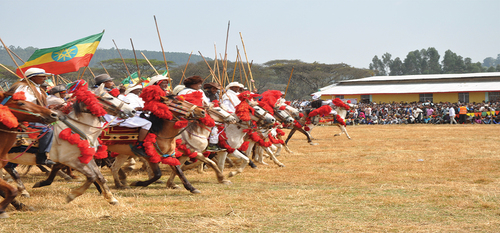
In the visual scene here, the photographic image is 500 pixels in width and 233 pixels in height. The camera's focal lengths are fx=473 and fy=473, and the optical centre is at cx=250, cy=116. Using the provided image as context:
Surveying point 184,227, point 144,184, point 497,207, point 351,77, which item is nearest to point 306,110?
point 144,184

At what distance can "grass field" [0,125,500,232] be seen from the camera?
6281 millimetres

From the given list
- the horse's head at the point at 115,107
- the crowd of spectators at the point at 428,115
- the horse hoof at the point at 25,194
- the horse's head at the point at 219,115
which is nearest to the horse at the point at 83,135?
the horse's head at the point at 115,107

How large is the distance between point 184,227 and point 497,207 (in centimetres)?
473

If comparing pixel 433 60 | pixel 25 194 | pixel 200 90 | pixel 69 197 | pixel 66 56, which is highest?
pixel 433 60

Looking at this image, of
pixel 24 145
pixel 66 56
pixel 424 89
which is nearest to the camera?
pixel 24 145

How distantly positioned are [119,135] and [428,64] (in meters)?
120

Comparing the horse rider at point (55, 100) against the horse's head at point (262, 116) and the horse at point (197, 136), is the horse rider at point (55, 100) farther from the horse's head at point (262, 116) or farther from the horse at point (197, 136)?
the horse's head at point (262, 116)

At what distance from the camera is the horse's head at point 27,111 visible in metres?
6.30

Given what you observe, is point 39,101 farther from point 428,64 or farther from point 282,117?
point 428,64

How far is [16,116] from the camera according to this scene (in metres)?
6.40

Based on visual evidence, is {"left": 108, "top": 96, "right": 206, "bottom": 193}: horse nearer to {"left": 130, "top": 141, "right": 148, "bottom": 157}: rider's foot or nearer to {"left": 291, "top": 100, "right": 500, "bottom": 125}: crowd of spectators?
{"left": 130, "top": 141, "right": 148, "bottom": 157}: rider's foot

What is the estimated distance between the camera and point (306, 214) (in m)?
6.98

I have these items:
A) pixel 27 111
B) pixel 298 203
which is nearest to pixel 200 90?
pixel 298 203

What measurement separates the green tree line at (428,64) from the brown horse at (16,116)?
10048cm
